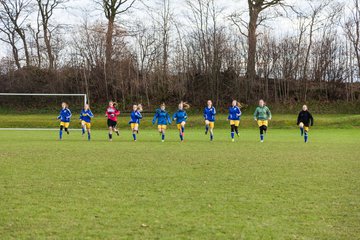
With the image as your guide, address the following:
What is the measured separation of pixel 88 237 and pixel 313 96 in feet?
143

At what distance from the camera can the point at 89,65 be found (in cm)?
5009

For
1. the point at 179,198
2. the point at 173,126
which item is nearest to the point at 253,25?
the point at 173,126

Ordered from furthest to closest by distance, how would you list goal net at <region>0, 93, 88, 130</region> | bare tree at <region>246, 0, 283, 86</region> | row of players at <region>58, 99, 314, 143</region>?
bare tree at <region>246, 0, 283, 86</region>, goal net at <region>0, 93, 88, 130</region>, row of players at <region>58, 99, 314, 143</region>

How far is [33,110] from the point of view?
40438mm

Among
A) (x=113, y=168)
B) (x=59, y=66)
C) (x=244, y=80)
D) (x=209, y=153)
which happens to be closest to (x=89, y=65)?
(x=59, y=66)

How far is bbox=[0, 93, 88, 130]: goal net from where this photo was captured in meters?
38.5

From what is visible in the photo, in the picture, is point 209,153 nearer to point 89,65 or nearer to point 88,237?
point 88,237

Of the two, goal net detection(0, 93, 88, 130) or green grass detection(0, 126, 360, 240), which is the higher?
goal net detection(0, 93, 88, 130)

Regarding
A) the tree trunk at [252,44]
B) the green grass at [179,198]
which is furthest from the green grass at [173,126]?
the green grass at [179,198]

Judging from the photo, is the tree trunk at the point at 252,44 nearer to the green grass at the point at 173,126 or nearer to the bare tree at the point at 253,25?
the bare tree at the point at 253,25

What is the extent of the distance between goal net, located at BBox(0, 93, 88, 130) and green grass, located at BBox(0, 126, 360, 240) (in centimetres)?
2439

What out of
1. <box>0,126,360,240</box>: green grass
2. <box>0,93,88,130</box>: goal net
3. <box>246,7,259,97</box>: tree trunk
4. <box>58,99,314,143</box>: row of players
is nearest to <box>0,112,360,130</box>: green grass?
<box>0,93,88,130</box>: goal net

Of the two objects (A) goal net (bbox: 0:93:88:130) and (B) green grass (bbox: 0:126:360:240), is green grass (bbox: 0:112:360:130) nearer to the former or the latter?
(A) goal net (bbox: 0:93:88:130)

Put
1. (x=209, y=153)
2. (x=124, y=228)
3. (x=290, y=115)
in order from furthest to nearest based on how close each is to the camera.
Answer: (x=290, y=115)
(x=209, y=153)
(x=124, y=228)
